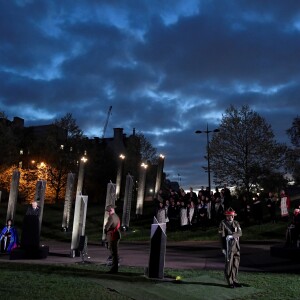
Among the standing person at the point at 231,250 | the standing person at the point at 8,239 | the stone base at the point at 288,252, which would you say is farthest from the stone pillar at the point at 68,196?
the standing person at the point at 231,250

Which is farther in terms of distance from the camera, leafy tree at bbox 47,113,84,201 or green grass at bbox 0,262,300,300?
leafy tree at bbox 47,113,84,201

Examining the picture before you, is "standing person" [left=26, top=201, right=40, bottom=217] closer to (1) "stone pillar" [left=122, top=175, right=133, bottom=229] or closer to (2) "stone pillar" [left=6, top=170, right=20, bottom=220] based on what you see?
(2) "stone pillar" [left=6, top=170, right=20, bottom=220]

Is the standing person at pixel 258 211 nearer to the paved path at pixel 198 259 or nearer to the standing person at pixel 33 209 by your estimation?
the paved path at pixel 198 259

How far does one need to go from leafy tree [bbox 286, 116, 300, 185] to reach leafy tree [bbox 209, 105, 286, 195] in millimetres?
1996

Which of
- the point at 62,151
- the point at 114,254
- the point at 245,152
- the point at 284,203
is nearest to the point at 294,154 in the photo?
the point at 245,152

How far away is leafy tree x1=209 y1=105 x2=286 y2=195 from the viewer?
41.5 metres

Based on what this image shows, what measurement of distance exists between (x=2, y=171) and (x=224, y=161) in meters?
25.9

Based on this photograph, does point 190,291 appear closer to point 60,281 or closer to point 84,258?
point 60,281

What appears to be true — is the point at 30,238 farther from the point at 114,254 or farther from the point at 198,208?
the point at 198,208

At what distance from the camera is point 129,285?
11102mm

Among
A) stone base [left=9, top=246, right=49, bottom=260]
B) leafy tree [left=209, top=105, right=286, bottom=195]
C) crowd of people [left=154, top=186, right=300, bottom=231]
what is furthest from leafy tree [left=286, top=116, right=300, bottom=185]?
stone base [left=9, top=246, right=49, bottom=260]

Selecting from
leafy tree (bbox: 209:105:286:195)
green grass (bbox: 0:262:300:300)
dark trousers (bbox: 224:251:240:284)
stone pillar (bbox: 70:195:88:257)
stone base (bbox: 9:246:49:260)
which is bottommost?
green grass (bbox: 0:262:300:300)

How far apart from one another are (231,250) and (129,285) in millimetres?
2919

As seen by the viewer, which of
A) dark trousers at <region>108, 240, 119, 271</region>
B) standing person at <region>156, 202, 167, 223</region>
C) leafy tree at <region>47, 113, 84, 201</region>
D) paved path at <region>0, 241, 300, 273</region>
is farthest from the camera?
leafy tree at <region>47, 113, 84, 201</region>
